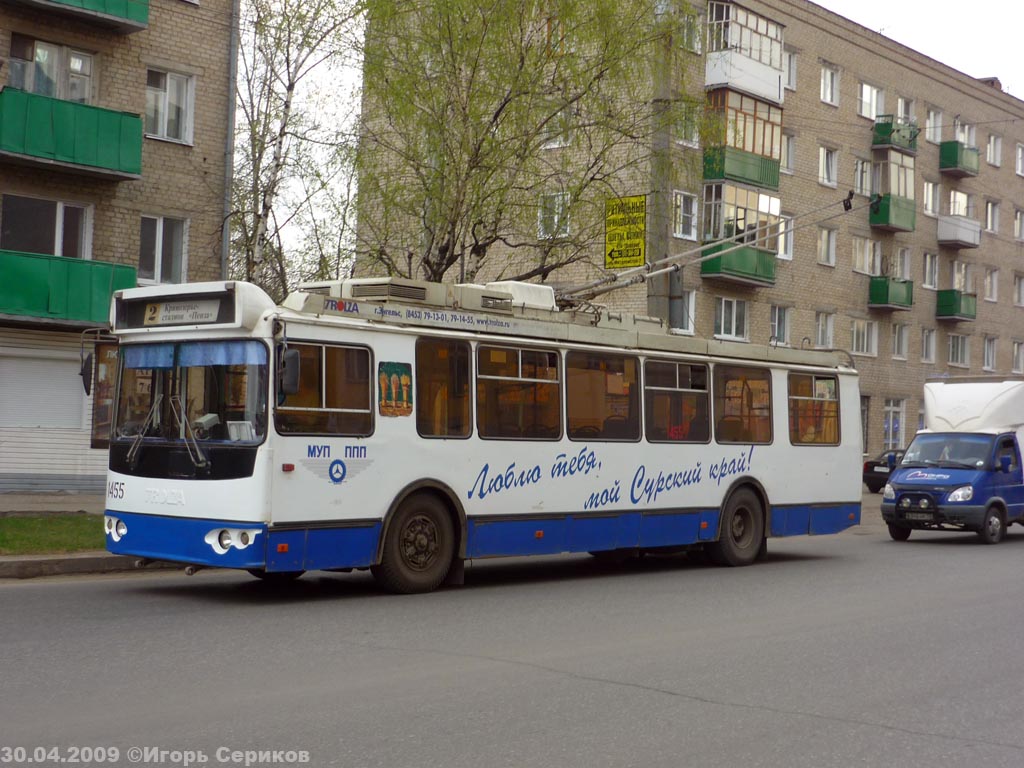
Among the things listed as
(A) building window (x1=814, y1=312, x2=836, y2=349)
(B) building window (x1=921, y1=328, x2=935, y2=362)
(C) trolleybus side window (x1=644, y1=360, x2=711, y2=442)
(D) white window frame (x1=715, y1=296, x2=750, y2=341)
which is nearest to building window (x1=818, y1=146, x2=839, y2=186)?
(A) building window (x1=814, y1=312, x2=836, y2=349)

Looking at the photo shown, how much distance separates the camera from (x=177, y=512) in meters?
11.8

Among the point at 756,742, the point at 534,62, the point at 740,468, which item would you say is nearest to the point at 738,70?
the point at 534,62

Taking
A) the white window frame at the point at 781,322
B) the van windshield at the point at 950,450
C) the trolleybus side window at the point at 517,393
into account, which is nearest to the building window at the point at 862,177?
the white window frame at the point at 781,322

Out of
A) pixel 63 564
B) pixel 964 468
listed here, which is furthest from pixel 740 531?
pixel 63 564

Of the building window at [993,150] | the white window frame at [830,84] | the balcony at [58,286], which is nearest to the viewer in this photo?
the balcony at [58,286]

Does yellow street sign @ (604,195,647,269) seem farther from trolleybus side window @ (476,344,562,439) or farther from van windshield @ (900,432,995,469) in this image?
van windshield @ (900,432,995,469)

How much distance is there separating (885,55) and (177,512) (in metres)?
43.7

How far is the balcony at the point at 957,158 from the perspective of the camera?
174 ft

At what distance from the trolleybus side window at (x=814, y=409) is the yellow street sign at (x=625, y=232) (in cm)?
323

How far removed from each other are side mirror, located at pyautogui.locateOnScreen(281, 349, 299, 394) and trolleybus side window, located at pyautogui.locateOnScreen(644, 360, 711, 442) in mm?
5532

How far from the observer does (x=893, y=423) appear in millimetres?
49938

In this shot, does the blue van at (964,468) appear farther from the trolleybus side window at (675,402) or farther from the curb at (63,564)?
the curb at (63,564)

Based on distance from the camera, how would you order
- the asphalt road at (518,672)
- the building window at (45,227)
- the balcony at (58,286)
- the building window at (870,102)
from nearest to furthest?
the asphalt road at (518,672), the balcony at (58,286), the building window at (45,227), the building window at (870,102)

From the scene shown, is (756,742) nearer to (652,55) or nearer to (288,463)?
(288,463)
